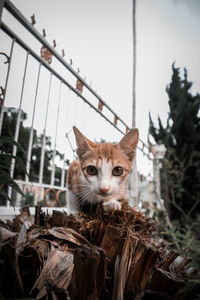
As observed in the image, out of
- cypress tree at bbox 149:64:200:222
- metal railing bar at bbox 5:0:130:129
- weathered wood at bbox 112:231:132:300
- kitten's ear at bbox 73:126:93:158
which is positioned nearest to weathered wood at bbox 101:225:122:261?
weathered wood at bbox 112:231:132:300

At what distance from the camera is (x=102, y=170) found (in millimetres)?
1083

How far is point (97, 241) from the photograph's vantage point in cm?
56

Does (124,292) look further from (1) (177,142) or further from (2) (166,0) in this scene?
(1) (177,142)

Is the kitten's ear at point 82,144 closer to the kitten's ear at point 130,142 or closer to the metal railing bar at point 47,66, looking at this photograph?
the kitten's ear at point 130,142

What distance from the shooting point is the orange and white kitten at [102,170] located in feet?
3.45

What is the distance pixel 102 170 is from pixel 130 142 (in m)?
0.26

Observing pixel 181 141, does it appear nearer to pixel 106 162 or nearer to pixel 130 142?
pixel 130 142

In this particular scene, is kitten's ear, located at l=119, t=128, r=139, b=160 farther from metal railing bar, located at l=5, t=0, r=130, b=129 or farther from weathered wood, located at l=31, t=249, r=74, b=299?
weathered wood, located at l=31, t=249, r=74, b=299

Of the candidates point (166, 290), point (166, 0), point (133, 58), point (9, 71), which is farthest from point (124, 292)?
point (166, 0)

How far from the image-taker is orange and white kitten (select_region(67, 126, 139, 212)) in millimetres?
1053

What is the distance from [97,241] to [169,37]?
Result: 7.00ft

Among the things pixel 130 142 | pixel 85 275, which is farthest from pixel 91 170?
pixel 85 275

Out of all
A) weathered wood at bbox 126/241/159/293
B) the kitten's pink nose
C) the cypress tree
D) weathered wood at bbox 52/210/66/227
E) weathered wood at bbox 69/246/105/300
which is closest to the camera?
weathered wood at bbox 69/246/105/300

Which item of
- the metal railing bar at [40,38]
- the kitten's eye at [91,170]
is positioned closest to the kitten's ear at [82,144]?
the kitten's eye at [91,170]
